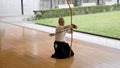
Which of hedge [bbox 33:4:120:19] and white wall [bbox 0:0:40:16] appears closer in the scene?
hedge [bbox 33:4:120:19]

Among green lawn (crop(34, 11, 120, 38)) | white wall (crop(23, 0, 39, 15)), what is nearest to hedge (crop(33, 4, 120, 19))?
green lawn (crop(34, 11, 120, 38))

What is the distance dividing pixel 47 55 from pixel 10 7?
8.60 m

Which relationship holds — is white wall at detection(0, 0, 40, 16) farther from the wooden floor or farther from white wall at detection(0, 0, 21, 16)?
the wooden floor

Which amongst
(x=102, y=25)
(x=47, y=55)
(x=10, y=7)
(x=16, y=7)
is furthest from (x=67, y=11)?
(x=47, y=55)

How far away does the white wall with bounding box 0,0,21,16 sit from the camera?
12578 mm

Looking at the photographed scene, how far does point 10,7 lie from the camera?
12.7 metres

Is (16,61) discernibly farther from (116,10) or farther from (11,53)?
(116,10)

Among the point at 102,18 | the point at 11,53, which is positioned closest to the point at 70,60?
the point at 11,53

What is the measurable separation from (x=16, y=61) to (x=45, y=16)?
7.57 meters

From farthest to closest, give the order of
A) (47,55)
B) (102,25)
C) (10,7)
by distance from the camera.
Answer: (10,7)
(102,25)
(47,55)

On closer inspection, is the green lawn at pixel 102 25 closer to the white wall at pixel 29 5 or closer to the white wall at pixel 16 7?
the white wall at pixel 29 5

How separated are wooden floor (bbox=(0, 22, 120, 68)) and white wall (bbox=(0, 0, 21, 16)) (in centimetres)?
677

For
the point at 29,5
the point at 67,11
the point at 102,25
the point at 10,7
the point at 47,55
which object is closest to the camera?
the point at 47,55

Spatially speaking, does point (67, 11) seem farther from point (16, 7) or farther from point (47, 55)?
point (47, 55)
